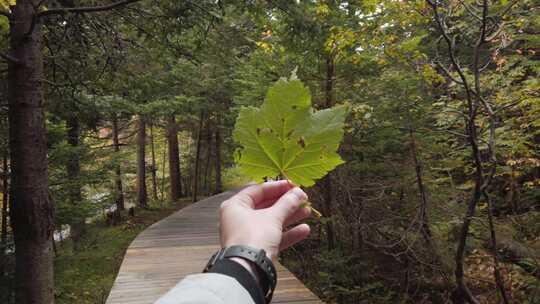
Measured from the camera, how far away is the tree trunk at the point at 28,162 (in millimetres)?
3963

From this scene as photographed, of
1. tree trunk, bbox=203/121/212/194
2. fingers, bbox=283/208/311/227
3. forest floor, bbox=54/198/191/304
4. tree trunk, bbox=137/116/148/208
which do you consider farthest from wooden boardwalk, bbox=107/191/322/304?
tree trunk, bbox=203/121/212/194

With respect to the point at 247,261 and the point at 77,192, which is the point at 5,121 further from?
the point at 247,261

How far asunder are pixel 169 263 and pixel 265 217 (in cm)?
586

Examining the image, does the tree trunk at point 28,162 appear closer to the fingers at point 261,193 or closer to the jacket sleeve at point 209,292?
the fingers at point 261,193

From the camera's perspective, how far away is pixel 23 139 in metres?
3.96

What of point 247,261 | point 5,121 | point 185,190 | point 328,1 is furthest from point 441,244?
point 185,190

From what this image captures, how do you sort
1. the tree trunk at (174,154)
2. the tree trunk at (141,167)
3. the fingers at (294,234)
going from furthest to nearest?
1. the tree trunk at (174,154)
2. the tree trunk at (141,167)
3. the fingers at (294,234)

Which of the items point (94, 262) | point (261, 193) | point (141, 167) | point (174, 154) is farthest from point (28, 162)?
point (174, 154)

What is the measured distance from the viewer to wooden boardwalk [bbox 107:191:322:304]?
4.89 metres

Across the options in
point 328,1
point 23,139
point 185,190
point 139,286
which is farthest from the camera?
point 185,190

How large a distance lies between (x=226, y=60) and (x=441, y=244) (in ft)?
33.5

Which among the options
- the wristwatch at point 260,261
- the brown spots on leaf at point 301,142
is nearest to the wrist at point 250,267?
the wristwatch at point 260,261

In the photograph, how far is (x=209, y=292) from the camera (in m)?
0.77

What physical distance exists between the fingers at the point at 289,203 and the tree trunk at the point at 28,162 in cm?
387
